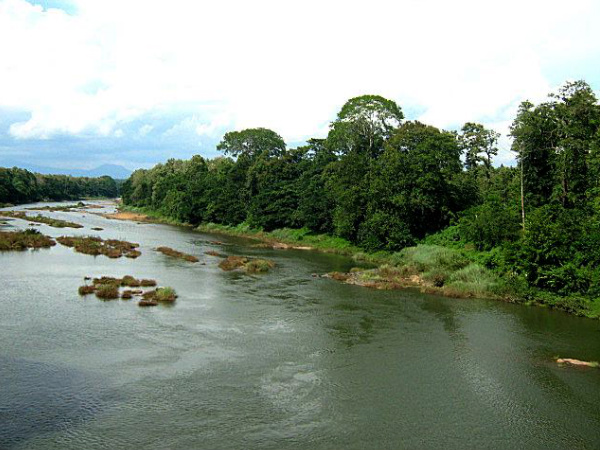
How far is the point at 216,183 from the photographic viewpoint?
94938 millimetres

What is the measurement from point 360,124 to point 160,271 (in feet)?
120

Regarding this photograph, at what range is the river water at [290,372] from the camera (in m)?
17.8

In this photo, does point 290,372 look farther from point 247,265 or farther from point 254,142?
point 254,142

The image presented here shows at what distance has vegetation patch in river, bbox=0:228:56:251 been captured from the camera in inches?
2213

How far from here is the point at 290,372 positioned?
23.1 meters

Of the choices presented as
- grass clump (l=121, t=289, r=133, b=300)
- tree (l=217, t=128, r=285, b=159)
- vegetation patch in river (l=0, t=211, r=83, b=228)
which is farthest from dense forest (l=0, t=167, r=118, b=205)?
grass clump (l=121, t=289, r=133, b=300)

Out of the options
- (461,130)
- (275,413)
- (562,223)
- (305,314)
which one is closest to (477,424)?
(275,413)

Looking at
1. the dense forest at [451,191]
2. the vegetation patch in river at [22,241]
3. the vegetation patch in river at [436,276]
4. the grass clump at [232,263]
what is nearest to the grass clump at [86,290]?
the grass clump at [232,263]

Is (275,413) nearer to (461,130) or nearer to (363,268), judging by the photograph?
(363,268)

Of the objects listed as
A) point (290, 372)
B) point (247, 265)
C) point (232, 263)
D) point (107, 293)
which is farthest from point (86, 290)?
point (290, 372)

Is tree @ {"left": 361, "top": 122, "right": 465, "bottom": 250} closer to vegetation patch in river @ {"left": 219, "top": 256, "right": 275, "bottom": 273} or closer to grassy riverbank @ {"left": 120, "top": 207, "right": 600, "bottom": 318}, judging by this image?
grassy riverbank @ {"left": 120, "top": 207, "right": 600, "bottom": 318}

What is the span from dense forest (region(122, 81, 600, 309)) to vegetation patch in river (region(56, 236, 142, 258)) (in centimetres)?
2410

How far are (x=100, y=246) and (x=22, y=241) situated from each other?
859cm

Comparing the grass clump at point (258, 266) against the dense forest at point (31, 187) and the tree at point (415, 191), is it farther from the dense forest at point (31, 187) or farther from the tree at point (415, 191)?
the dense forest at point (31, 187)
